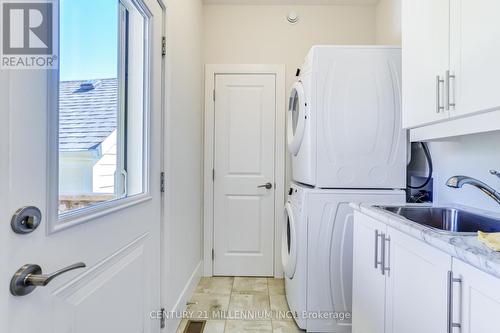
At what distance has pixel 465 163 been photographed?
159 centimetres

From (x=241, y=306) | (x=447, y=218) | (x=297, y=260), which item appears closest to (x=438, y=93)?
(x=447, y=218)

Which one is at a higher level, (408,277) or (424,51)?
(424,51)

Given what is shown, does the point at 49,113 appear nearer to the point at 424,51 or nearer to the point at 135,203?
the point at 135,203

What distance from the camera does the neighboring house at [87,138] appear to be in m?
0.87

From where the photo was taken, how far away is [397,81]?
1911 mm

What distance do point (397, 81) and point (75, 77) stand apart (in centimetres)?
186

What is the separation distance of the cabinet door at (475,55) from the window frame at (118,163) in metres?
1.40

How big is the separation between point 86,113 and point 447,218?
1.81 metres

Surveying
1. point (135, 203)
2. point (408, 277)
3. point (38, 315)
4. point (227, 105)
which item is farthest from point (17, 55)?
point (227, 105)

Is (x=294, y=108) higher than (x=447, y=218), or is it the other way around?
(x=294, y=108)

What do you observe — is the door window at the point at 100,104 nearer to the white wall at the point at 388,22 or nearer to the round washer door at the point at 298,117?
the round washer door at the point at 298,117

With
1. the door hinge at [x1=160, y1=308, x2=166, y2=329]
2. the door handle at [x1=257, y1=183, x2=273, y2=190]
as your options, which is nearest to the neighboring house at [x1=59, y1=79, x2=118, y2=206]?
the door hinge at [x1=160, y1=308, x2=166, y2=329]

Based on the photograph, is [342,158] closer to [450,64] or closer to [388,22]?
[450,64]

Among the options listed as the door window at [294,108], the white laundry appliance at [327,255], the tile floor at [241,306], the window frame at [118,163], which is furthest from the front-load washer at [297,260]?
the window frame at [118,163]
